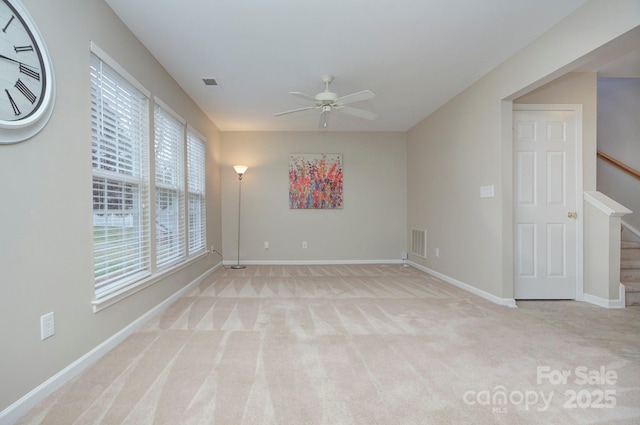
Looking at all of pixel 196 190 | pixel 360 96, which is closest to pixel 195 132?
pixel 196 190

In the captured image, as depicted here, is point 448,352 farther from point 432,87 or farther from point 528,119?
point 432,87

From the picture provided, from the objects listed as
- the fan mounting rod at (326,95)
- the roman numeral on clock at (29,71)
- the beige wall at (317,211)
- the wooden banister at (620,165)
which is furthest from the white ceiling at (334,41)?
the wooden banister at (620,165)

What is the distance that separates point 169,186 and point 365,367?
2844mm

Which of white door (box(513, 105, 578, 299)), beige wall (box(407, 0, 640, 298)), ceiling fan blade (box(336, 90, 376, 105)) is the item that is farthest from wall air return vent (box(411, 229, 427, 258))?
ceiling fan blade (box(336, 90, 376, 105))

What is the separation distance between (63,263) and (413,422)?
2.15 m

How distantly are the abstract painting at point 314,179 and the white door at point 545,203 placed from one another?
10.5 feet

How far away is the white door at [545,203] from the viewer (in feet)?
11.2

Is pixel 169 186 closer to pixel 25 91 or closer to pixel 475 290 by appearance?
pixel 25 91

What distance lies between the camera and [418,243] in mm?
5523

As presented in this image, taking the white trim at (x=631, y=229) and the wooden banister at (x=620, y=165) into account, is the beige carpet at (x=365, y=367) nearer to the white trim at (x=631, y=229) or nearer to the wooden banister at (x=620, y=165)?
the white trim at (x=631, y=229)

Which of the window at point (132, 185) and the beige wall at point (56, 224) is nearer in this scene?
the beige wall at point (56, 224)

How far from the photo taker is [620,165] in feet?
13.9

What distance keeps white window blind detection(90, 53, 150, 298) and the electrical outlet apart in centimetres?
43

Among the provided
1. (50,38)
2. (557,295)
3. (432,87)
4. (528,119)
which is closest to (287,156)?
(432,87)
